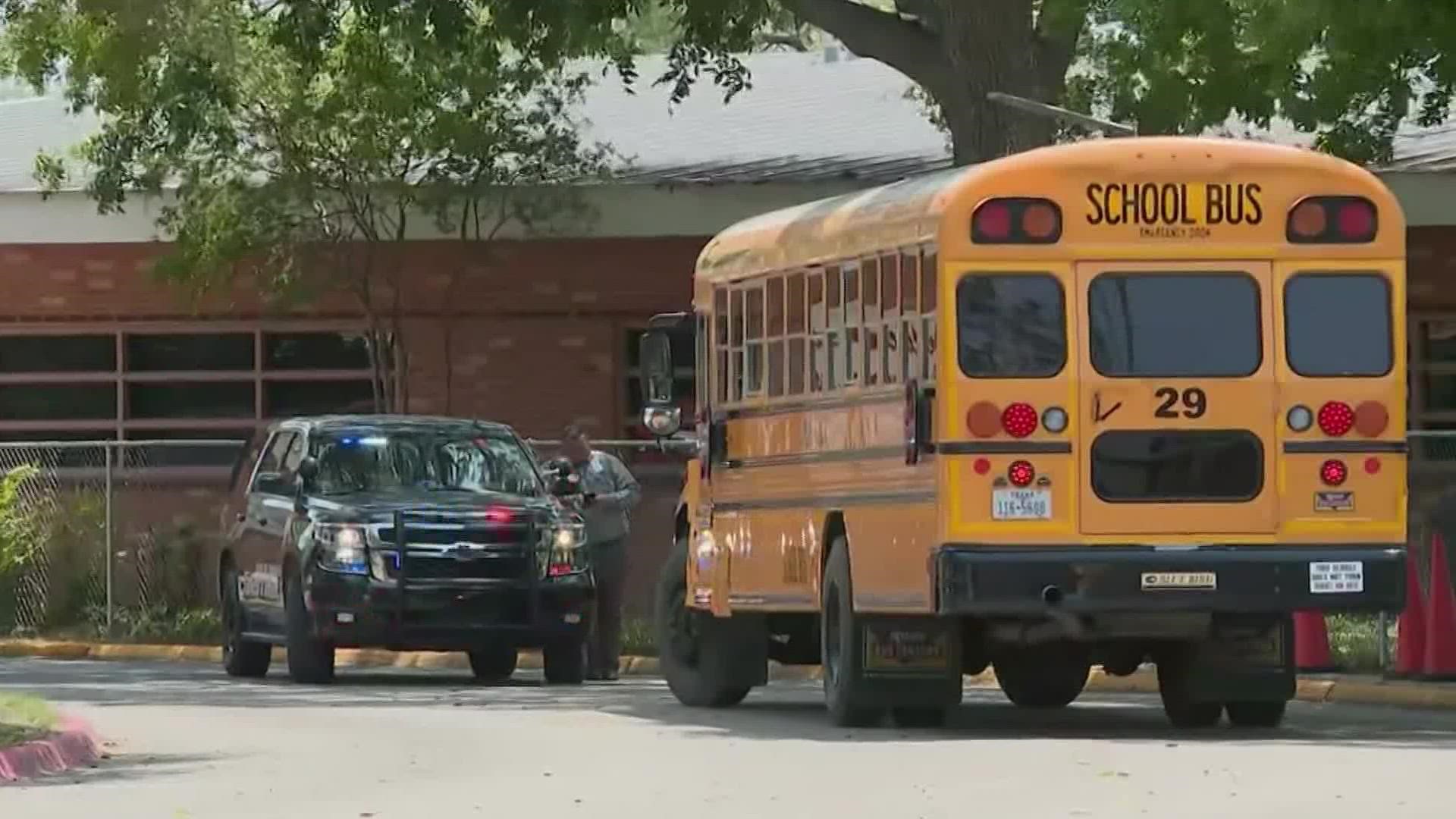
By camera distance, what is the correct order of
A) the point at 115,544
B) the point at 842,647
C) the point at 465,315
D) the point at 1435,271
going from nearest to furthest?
the point at 842,647 < the point at 115,544 < the point at 1435,271 < the point at 465,315

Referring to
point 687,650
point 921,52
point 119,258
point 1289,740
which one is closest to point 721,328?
point 687,650

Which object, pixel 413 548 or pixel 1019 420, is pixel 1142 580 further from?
pixel 413 548

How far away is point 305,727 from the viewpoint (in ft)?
62.3

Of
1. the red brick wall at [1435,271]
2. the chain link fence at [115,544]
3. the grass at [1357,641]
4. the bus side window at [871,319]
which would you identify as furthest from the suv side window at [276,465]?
the red brick wall at [1435,271]

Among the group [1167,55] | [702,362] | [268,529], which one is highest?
[1167,55]

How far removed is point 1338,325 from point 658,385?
185 inches

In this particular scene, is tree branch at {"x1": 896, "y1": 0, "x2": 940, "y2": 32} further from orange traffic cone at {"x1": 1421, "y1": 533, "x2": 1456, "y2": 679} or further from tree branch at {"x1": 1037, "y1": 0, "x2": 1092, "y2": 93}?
orange traffic cone at {"x1": 1421, "y1": 533, "x2": 1456, "y2": 679}

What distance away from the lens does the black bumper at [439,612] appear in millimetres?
23516

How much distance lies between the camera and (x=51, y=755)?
16.0 meters

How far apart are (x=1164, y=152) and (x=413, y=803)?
5528 mm

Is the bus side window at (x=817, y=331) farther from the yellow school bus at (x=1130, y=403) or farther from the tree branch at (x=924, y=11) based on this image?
the tree branch at (x=924, y=11)

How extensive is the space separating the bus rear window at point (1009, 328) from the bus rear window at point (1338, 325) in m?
1.17

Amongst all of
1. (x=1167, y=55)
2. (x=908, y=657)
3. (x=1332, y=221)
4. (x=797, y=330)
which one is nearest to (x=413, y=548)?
(x=797, y=330)

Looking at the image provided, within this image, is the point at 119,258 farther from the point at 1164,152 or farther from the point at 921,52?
the point at 1164,152
